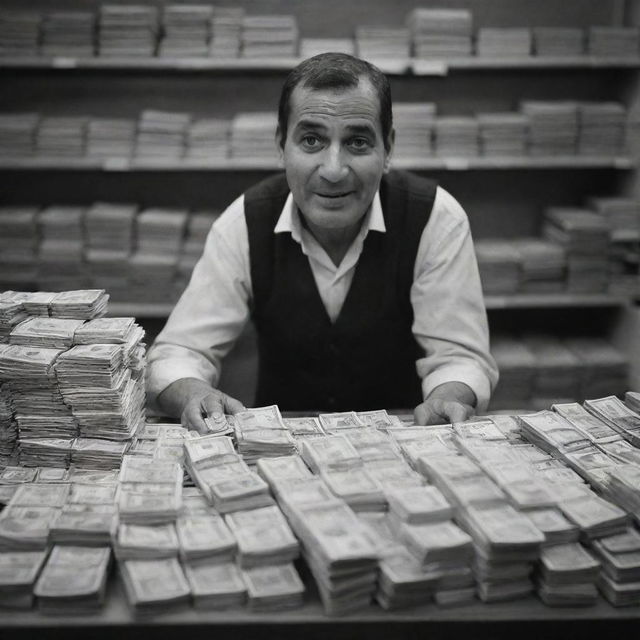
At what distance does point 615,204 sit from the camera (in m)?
4.18

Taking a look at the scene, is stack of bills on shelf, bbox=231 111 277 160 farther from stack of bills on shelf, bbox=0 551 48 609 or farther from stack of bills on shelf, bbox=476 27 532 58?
stack of bills on shelf, bbox=0 551 48 609

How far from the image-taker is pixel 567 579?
1.35 meters

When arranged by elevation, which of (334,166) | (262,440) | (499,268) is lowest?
(262,440)

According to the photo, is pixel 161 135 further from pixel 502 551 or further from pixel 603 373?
pixel 502 551

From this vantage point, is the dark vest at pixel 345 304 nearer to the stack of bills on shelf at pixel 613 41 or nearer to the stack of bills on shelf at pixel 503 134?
the stack of bills on shelf at pixel 503 134

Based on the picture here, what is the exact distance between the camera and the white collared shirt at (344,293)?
2471mm

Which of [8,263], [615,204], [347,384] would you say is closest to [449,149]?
[615,204]

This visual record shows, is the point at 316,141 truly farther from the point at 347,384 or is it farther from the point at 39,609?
the point at 39,609

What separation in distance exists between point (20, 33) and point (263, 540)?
11.0 feet

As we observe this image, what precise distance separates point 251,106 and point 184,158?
1.81 feet

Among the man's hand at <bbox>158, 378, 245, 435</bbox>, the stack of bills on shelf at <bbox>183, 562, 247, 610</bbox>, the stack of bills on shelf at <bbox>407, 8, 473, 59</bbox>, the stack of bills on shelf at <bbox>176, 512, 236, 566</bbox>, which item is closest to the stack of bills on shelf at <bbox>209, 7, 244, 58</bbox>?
the stack of bills on shelf at <bbox>407, 8, 473, 59</bbox>

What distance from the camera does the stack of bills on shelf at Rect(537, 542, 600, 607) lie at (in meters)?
1.34

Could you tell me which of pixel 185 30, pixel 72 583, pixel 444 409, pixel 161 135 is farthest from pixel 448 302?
pixel 185 30

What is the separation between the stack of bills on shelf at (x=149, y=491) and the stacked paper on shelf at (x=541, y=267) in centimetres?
290
